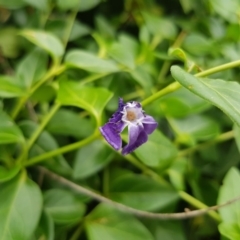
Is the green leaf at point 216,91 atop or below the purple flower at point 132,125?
atop

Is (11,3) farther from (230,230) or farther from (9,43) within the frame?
(230,230)

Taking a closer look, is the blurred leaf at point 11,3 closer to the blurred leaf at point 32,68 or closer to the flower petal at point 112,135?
the blurred leaf at point 32,68

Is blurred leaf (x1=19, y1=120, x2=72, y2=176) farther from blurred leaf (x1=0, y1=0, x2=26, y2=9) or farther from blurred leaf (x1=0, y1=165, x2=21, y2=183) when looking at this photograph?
blurred leaf (x1=0, y1=0, x2=26, y2=9)

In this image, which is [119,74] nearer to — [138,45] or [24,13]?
[138,45]

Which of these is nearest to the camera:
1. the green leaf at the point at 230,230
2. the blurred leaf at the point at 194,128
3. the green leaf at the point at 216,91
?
the green leaf at the point at 216,91

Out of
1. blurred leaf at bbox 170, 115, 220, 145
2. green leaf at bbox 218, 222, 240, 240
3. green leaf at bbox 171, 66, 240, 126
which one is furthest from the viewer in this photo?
blurred leaf at bbox 170, 115, 220, 145

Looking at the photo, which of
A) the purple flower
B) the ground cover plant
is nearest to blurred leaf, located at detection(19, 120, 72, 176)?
the ground cover plant

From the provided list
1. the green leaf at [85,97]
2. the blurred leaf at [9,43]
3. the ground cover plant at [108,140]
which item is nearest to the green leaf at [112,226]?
the ground cover plant at [108,140]
